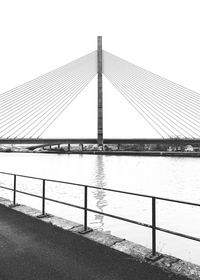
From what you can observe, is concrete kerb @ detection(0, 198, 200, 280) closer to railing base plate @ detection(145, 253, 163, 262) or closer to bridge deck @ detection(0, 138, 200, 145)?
railing base plate @ detection(145, 253, 163, 262)

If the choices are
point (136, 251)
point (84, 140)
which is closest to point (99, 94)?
point (84, 140)

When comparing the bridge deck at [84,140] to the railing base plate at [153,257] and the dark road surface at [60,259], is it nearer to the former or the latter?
the dark road surface at [60,259]

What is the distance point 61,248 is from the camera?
15.2ft

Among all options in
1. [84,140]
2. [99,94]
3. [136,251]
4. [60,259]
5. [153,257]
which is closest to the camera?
[60,259]

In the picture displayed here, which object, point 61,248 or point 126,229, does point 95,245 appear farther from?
point 126,229

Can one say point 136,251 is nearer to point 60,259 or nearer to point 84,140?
point 60,259

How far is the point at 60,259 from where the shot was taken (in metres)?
4.20

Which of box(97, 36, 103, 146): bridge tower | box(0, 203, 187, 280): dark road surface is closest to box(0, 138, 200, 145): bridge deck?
box(97, 36, 103, 146): bridge tower

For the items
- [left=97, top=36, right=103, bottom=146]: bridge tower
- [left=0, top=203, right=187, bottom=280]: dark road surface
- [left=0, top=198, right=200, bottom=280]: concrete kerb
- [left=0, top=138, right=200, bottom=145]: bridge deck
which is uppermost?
[left=97, top=36, right=103, bottom=146]: bridge tower

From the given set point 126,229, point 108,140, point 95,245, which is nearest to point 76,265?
point 95,245

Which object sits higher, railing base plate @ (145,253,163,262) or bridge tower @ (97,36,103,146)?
bridge tower @ (97,36,103,146)

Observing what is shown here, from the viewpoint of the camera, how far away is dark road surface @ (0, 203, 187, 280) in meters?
3.70

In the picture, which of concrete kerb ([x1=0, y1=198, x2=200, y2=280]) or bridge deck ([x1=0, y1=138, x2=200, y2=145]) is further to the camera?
bridge deck ([x1=0, y1=138, x2=200, y2=145])

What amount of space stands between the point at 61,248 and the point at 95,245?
0.55 meters
